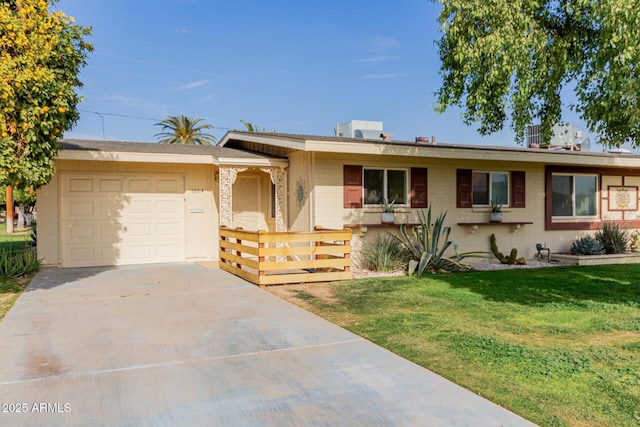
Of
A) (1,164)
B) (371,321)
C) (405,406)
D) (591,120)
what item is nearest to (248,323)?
(371,321)

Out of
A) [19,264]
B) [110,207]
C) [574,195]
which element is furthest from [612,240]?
[19,264]

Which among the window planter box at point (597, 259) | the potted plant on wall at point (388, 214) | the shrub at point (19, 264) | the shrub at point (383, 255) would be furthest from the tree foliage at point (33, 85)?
the window planter box at point (597, 259)

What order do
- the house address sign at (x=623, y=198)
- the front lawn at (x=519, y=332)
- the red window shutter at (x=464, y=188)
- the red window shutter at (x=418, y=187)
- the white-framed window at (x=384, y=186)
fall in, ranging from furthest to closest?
the house address sign at (x=623, y=198), the red window shutter at (x=464, y=188), the red window shutter at (x=418, y=187), the white-framed window at (x=384, y=186), the front lawn at (x=519, y=332)

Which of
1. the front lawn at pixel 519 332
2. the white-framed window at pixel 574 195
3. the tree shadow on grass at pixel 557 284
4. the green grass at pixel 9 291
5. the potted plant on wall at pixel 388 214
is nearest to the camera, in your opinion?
the front lawn at pixel 519 332

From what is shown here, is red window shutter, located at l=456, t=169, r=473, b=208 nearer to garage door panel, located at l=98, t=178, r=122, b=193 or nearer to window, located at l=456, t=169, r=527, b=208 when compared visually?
window, located at l=456, t=169, r=527, b=208

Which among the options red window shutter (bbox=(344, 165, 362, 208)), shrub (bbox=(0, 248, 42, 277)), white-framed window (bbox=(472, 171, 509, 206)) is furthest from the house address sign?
shrub (bbox=(0, 248, 42, 277))

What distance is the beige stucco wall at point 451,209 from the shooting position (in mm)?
10314

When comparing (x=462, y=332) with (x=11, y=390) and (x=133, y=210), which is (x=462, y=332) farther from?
(x=133, y=210)

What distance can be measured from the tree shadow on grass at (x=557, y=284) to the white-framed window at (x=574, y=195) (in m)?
2.54

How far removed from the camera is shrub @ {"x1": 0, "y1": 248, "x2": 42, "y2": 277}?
9.12 metres

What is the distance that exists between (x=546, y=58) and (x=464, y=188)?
5.04 metres

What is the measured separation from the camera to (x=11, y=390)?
349cm

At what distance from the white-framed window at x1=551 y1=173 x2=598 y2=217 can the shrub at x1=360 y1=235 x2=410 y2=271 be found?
5212mm

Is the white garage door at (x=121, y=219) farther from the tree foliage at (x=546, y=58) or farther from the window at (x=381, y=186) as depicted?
the tree foliage at (x=546, y=58)
